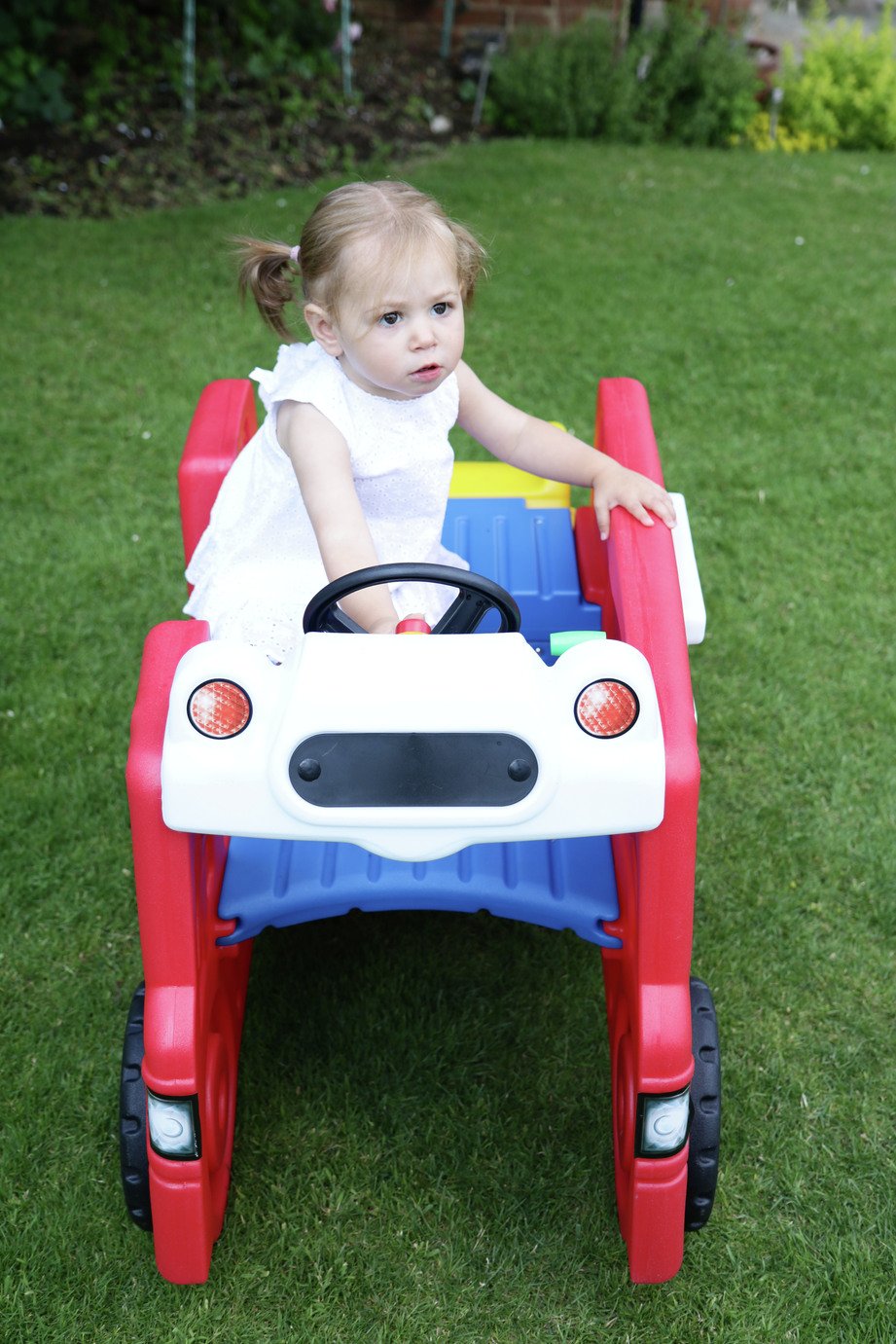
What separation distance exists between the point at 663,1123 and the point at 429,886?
16.5 inches

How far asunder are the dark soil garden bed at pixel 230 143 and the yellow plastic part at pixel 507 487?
3.65m

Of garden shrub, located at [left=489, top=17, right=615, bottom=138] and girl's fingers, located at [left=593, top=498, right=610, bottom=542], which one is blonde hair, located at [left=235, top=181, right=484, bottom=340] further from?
garden shrub, located at [left=489, top=17, right=615, bottom=138]

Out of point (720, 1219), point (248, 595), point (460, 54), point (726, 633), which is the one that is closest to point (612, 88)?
point (460, 54)

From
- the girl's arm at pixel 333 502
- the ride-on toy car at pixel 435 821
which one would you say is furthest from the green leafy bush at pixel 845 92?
the girl's arm at pixel 333 502

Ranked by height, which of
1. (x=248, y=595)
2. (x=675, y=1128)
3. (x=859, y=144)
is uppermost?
(x=248, y=595)

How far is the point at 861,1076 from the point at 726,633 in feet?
4.21

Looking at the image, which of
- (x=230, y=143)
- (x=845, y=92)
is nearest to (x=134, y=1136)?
(x=230, y=143)

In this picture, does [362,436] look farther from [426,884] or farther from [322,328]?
[426,884]

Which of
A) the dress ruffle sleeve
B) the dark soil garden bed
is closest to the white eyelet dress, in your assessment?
the dress ruffle sleeve

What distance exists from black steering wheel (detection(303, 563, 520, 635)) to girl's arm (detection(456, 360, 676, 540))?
1.21ft

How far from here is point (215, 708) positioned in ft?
4.71

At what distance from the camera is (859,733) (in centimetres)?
281

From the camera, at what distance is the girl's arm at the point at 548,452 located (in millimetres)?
1941

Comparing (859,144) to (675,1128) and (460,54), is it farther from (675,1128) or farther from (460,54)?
(675,1128)
